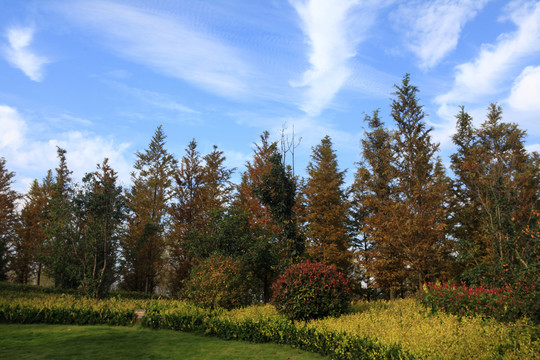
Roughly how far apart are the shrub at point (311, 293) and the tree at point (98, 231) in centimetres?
1021

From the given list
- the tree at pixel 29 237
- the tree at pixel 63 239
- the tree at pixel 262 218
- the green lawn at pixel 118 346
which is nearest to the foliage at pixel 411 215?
the tree at pixel 262 218

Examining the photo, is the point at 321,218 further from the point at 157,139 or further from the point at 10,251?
the point at 10,251

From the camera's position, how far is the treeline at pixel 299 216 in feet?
54.4

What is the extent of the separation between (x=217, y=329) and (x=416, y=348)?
6630 mm

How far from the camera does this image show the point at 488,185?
16.0m

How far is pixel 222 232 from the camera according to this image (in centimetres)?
1725

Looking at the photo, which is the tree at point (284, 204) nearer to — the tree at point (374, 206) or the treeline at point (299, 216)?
the treeline at point (299, 216)

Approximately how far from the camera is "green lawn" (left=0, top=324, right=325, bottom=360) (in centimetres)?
824

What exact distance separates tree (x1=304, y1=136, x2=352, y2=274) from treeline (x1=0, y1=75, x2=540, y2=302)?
3.7 inches

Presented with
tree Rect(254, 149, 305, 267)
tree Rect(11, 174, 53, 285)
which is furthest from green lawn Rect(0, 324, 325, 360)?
tree Rect(11, 174, 53, 285)

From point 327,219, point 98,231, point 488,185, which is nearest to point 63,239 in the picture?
point 98,231

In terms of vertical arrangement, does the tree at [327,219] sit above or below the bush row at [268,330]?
above

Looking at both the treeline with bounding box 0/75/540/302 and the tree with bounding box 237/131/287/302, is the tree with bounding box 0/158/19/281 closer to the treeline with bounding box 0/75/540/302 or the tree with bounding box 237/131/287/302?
the treeline with bounding box 0/75/540/302

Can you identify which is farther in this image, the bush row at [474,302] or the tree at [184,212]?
the tree at [184,212]
